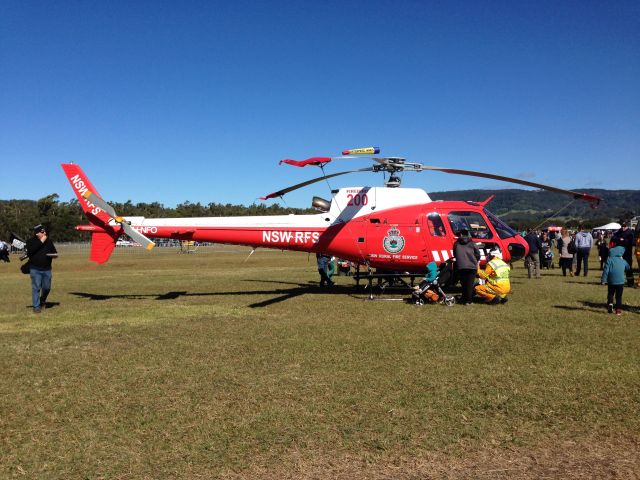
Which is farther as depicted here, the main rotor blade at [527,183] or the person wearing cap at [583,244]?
the person wearing cap at [583,244]

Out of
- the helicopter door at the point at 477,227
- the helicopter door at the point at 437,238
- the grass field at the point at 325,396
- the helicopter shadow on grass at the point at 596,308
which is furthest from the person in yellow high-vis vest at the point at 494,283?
the grass field at the point at 325,396

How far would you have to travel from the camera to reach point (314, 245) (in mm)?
14938

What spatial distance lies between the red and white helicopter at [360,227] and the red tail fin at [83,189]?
3 centimetres

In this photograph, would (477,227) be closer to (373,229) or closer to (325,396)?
(373,229)

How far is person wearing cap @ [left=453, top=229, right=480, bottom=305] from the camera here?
1262 centimetres

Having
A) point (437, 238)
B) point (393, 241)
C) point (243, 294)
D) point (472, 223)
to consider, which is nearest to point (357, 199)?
point (393, 241)

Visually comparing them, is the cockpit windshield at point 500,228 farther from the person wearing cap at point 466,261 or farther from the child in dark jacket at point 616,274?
the child in dark jacket at point 616,274

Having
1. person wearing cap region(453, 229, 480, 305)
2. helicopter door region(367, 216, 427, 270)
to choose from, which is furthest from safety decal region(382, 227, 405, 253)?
person wearing cap region(453, 229, 480, 305)

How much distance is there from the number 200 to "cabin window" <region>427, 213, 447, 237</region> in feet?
6.26

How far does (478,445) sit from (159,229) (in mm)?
12578

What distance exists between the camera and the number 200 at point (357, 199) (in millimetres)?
14508

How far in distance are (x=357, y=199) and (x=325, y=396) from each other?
9.29 meters

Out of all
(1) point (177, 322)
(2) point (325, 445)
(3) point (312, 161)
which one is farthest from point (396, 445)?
(3) point (312, 161)

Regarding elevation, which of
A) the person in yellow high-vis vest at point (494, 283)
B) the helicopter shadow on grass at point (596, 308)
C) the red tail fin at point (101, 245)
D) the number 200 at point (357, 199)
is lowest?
the helicopter shadow on grass at point (596, 308)
